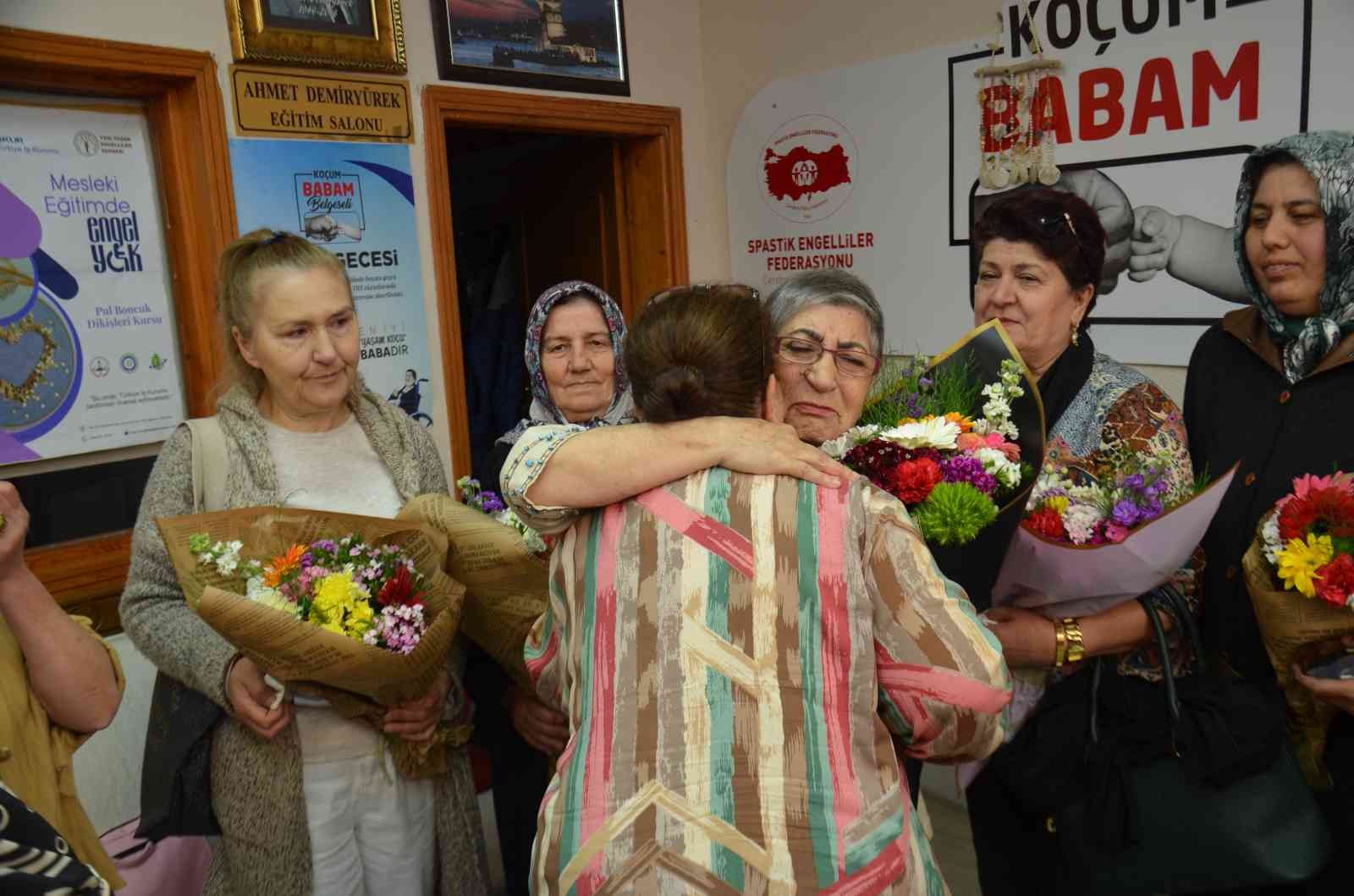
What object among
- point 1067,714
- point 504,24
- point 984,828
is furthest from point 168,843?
point 504,24

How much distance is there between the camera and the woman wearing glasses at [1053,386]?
5.63 ft

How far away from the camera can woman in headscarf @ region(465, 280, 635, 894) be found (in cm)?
205

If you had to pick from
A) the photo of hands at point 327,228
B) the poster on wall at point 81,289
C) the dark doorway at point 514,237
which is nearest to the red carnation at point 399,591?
the poster on wall at point 81,289

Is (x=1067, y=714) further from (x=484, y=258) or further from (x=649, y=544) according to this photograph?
(x=484, y=258)

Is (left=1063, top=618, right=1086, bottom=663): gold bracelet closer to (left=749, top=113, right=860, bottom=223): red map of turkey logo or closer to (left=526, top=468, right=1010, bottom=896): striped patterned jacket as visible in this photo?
(left=526, top=468, right=1010, bottom=896): striped patterned jacket

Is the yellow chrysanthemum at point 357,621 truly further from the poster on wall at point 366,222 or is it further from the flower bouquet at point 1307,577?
the poster on wall at point 366,222

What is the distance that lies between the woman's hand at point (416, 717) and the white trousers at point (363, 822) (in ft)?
0.20

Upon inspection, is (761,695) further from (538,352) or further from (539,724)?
(538,352)

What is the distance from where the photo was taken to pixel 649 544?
3.67 ft

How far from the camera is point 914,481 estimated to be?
1.33 m

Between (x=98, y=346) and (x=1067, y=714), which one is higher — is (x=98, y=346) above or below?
above

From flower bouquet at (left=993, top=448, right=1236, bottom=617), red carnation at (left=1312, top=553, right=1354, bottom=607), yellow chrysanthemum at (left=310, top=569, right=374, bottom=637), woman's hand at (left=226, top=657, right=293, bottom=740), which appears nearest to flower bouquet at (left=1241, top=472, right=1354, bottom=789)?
red carnation at (left=1312, top=553, right=1354, bottom=607)

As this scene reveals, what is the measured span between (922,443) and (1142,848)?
78cm

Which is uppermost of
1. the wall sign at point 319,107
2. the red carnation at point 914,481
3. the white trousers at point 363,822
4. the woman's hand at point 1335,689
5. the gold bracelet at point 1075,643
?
the wall sign at point 319,107
